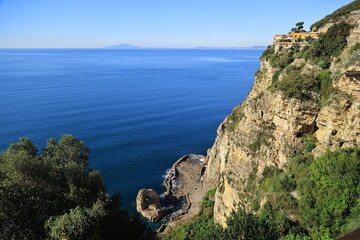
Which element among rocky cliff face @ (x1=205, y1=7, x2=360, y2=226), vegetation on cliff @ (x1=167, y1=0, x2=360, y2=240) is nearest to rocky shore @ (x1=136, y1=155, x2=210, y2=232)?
vegetation on cliff @ (x1=167, y1=0, x2=360, y2=240)

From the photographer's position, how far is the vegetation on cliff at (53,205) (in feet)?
63.5

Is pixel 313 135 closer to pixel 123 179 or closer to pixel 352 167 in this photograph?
pixel 352 167

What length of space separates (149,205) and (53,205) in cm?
2487

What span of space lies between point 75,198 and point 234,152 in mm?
21557

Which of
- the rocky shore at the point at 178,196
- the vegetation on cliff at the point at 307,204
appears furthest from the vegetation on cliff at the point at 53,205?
the rocky shore at the point at 178,196

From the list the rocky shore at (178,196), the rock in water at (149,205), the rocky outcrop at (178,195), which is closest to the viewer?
the rock in water at (149,205)

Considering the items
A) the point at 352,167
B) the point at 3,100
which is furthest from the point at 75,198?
the point at 3,100

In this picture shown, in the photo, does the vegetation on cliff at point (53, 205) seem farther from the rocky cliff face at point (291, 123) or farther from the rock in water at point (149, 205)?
the rock in water at point (149, 205)

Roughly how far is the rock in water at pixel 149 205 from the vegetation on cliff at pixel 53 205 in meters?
17.8

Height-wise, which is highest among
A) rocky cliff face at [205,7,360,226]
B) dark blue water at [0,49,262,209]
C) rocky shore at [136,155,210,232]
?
rocky cliff face at [205,7,360,226]

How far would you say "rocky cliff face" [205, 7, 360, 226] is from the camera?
2409 centimetres

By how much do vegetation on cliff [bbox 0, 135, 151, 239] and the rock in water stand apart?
17788 mm

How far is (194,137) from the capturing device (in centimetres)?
7281

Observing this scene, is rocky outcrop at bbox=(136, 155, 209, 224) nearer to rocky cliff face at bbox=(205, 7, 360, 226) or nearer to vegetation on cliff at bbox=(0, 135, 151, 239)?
rocky cliff face at bbox=(205, 7, 360, 226)
